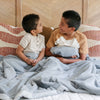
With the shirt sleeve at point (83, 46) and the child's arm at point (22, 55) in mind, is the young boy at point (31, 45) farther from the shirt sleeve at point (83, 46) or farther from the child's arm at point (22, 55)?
the shirt sleeve at point (83, 46)

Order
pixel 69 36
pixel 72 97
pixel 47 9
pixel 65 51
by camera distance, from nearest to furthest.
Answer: pixel 72 97 → pixel 65 51 → pixel 69 36 → pixel 47 9

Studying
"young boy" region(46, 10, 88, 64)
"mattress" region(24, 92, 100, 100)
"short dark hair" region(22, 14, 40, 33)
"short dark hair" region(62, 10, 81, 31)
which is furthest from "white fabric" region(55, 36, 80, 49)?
"mattress" region(24, 92, 100, 100)

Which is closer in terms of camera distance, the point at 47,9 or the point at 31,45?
the point at 31,45

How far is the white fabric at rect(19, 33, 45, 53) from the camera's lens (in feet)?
4.94

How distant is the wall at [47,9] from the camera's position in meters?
1.96

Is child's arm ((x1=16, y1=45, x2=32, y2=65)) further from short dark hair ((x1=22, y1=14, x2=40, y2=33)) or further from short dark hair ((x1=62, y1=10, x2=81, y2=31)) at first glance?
short dark hair ((x1=62, y1=10, x2=81, y2=31))

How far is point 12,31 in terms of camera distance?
1.67 m

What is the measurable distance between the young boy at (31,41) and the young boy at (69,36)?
0.25 ft

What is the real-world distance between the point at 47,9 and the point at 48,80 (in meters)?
1.17

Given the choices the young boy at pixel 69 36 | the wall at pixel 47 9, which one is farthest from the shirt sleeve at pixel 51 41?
the wall at pixel 47 9

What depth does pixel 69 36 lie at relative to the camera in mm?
1561

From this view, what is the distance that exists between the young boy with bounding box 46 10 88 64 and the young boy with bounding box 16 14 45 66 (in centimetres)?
8

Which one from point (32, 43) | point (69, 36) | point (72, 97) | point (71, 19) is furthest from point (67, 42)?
point (72, 97)

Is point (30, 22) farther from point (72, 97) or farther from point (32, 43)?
point (72, 97)
